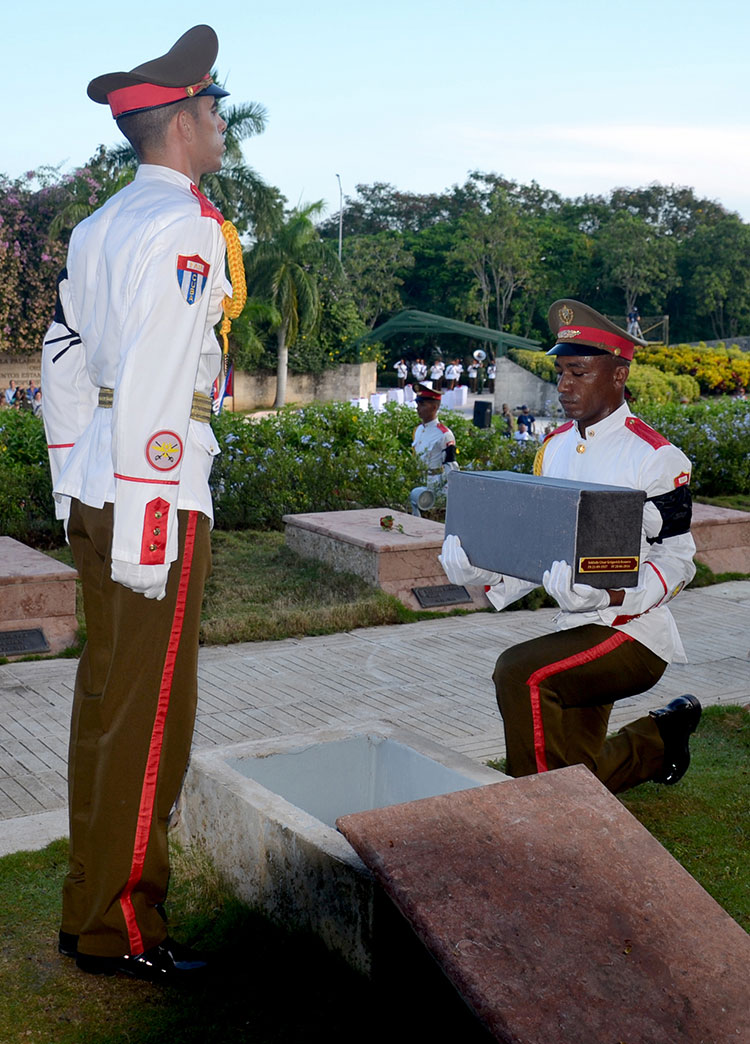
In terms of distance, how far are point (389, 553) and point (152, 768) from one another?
5.47m

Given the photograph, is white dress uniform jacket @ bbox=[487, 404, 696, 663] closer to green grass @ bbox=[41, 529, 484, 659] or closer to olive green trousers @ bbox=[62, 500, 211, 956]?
olive green trousers @ bbox=[62, 500, 211, 956]

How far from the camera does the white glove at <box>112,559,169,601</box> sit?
2762mm

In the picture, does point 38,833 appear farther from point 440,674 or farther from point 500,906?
point 440,674

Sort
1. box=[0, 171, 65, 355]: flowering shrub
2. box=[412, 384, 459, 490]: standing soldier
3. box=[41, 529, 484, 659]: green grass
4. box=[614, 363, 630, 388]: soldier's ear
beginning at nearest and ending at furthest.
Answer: box=[614, 363, 630, 388]: soldier's ear → box=[41, 529, 484, 659]: green grass → box=[412, 384, 459, 490]: standing soldier → box=[0, 171, 65, 355]: flowering shrub

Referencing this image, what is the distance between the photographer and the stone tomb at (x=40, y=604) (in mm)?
7098

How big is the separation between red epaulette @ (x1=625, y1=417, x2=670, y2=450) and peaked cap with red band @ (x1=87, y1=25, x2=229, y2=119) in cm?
199

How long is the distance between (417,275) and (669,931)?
183 feet

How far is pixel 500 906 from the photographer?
8.41 feet

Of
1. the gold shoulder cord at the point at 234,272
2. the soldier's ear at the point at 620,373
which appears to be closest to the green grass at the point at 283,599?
the soldier's ear at the point at 620,373

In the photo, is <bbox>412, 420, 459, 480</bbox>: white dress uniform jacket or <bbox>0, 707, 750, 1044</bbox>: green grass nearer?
<bbox>0, 707, 750, 1044</bbox>: green grass

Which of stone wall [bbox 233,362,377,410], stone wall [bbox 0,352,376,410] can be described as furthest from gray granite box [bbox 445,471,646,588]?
stone wall [bbox 233,362,377,410]

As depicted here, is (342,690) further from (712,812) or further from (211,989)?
(211,989)

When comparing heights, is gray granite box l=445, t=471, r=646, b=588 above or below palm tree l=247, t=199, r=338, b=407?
below

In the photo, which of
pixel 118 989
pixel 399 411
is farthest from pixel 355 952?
pixel 399 411
